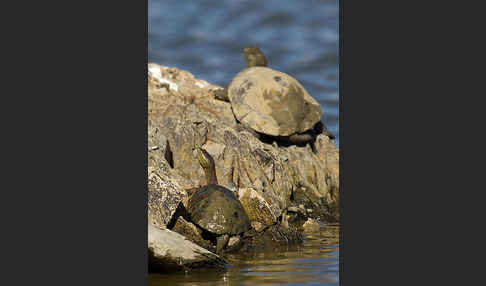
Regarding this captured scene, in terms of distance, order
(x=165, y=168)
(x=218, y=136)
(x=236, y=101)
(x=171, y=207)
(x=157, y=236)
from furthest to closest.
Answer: (x=236, y=101)
(x=218, y=136)
(x=165, y=168)
(x=171, y=207)
(x=157, y=236)

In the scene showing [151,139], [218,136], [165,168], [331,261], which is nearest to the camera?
[331,261]

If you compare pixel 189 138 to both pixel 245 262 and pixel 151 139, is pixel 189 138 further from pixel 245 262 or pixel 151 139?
pixel 245 262

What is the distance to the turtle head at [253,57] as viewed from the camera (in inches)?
650

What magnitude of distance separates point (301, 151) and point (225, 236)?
596cm

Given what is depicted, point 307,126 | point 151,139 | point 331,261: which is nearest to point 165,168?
point 151,139

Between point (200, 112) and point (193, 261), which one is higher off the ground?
point (200, 112)

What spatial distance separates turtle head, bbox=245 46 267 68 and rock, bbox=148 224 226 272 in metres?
10.2

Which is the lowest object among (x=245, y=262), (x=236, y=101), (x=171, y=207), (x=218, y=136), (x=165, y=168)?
(x=245, y=262)

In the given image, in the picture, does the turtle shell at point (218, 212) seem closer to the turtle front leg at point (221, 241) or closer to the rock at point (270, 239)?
the turtle front leg at point (221, 241)

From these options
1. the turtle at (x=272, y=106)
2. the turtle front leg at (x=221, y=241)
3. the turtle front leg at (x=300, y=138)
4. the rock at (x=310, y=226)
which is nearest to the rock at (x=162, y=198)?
the turtle front leg at (x=221, y=241)

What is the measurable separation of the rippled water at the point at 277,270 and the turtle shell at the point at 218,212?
558mm

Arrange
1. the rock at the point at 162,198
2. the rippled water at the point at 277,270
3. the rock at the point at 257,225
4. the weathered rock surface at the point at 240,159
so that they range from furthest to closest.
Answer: the weathered rock surface at the point at 240,159 → the rock at the point at 257,225 → the rock at the point at 162,198 → the rippled water at the point at 277,270

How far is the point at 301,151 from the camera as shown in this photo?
46.7 feet

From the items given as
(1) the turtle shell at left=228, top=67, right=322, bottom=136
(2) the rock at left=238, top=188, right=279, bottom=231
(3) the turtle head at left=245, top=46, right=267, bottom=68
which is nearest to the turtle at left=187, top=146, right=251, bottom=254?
(2) the rock at left=238, top=188, right=279, bottom=231
